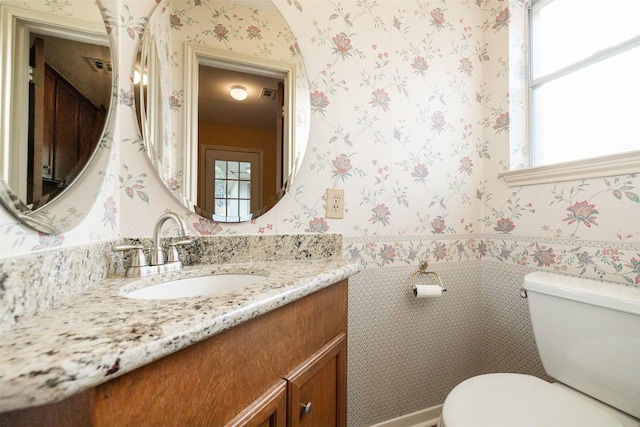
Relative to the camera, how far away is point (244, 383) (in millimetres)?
507

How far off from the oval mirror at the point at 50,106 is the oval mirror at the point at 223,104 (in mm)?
197

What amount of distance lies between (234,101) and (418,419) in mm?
1655

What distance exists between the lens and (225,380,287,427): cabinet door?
500 mm

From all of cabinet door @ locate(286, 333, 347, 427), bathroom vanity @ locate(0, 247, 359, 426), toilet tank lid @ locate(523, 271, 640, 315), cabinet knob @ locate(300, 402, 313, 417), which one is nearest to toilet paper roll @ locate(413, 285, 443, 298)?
toilet tank lid @ locate(523, 271, 640, 315)

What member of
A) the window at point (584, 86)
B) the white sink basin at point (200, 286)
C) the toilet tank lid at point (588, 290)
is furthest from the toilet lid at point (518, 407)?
the window at point (584, 86)

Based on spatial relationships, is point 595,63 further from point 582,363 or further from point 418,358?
point 418,358

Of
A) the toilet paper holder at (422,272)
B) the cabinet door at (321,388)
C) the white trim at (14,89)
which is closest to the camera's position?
the white trim at (14,89)

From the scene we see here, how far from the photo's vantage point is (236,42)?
3.34ft

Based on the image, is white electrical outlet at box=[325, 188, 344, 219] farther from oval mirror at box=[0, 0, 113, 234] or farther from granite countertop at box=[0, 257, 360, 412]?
oval mirror at box=[0, 0, 113, 234]

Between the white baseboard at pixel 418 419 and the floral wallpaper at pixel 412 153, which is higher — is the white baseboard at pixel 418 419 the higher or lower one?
the lower one

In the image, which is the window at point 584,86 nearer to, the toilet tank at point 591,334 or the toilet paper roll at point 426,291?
the toilet tank at point 591,334

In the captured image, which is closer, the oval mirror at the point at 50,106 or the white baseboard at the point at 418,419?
the oval mirror at the point at 50,106

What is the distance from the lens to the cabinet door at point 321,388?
2.10 feet

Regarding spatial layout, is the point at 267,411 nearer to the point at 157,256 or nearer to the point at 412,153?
the point at 157,256
